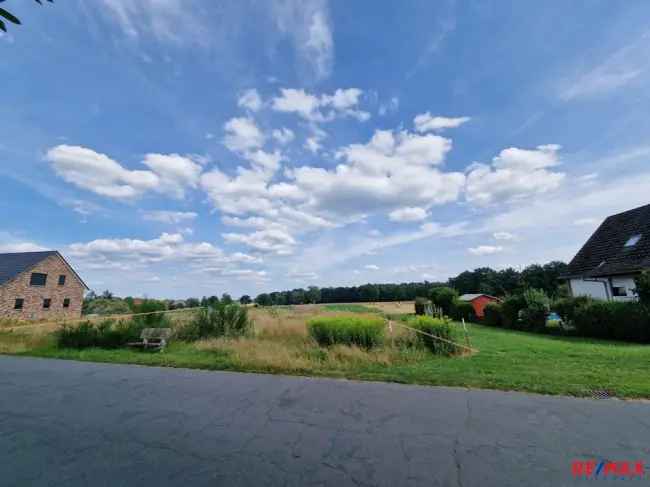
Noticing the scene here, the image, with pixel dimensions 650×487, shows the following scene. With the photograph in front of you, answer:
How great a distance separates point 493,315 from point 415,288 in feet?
155

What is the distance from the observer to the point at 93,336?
1040 centimetres

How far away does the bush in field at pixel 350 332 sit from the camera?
8.51 meters

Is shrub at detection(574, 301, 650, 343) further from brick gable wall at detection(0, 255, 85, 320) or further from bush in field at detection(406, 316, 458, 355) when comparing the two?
brick gable wall at detection(0, 255, 85, 320)

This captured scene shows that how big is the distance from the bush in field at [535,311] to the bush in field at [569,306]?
3.92 ft

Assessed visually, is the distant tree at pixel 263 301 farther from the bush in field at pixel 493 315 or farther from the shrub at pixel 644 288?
the shrub at pixel 644 288

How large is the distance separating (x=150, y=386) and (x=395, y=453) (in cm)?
487

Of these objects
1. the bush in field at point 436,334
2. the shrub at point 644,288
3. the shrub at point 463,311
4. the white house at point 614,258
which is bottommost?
the shrub at point 463,311

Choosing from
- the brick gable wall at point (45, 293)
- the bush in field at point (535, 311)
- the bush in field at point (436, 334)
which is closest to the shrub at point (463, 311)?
the bush in field at point (535, 311)

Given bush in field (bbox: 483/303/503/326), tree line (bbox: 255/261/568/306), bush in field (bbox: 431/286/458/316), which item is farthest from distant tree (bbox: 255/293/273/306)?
bush in field (bbox: 483/303/503/326)

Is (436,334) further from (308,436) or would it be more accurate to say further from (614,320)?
(614,320)

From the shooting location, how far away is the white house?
14773mm

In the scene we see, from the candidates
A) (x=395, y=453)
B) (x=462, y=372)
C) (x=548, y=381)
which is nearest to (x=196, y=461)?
(x=395, y=453)

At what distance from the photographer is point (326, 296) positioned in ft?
238

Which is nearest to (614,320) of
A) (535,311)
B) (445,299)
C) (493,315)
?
(535,311)
